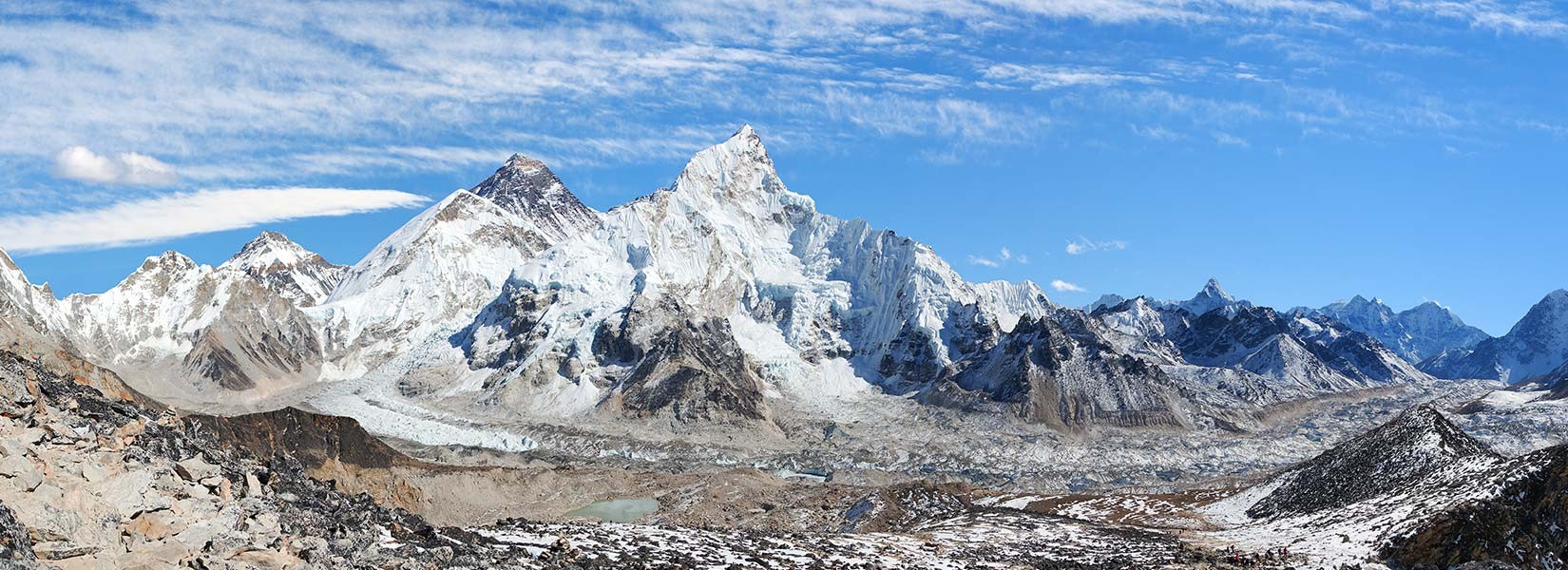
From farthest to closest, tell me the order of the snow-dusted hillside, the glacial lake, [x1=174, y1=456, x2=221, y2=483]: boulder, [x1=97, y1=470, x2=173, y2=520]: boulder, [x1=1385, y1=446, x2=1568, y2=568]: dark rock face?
the glacial lake < the snow-dusted hillside < [x1=1385, y1=446, x2=1568, y2=568]: dark rock face < [x1=174, y1=456, x2=221, y2=483]: boulder < [x1=97, y1=470, x2=173, y2=520]: boulder

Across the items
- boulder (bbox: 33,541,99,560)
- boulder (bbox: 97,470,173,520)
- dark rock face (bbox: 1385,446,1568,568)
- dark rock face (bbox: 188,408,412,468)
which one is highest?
dark rock face (bbox: 188,408,412,468)

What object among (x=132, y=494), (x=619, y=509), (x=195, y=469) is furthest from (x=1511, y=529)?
(x=619, y=509)

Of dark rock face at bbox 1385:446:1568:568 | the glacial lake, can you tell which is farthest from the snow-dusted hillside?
the glacial lake

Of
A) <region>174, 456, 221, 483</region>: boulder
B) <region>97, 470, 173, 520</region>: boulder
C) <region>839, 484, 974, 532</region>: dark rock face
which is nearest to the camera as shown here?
<region>97, 470, 173, 520</region>: boulder

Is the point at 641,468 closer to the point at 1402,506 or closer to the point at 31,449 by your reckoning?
the point at 1402,506

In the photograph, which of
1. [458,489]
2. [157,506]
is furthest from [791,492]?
[157,506]

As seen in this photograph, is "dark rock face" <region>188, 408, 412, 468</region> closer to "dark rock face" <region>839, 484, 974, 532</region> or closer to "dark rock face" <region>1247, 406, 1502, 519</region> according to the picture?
"dark rock face" <region>839, 484, 974, 532</region>
